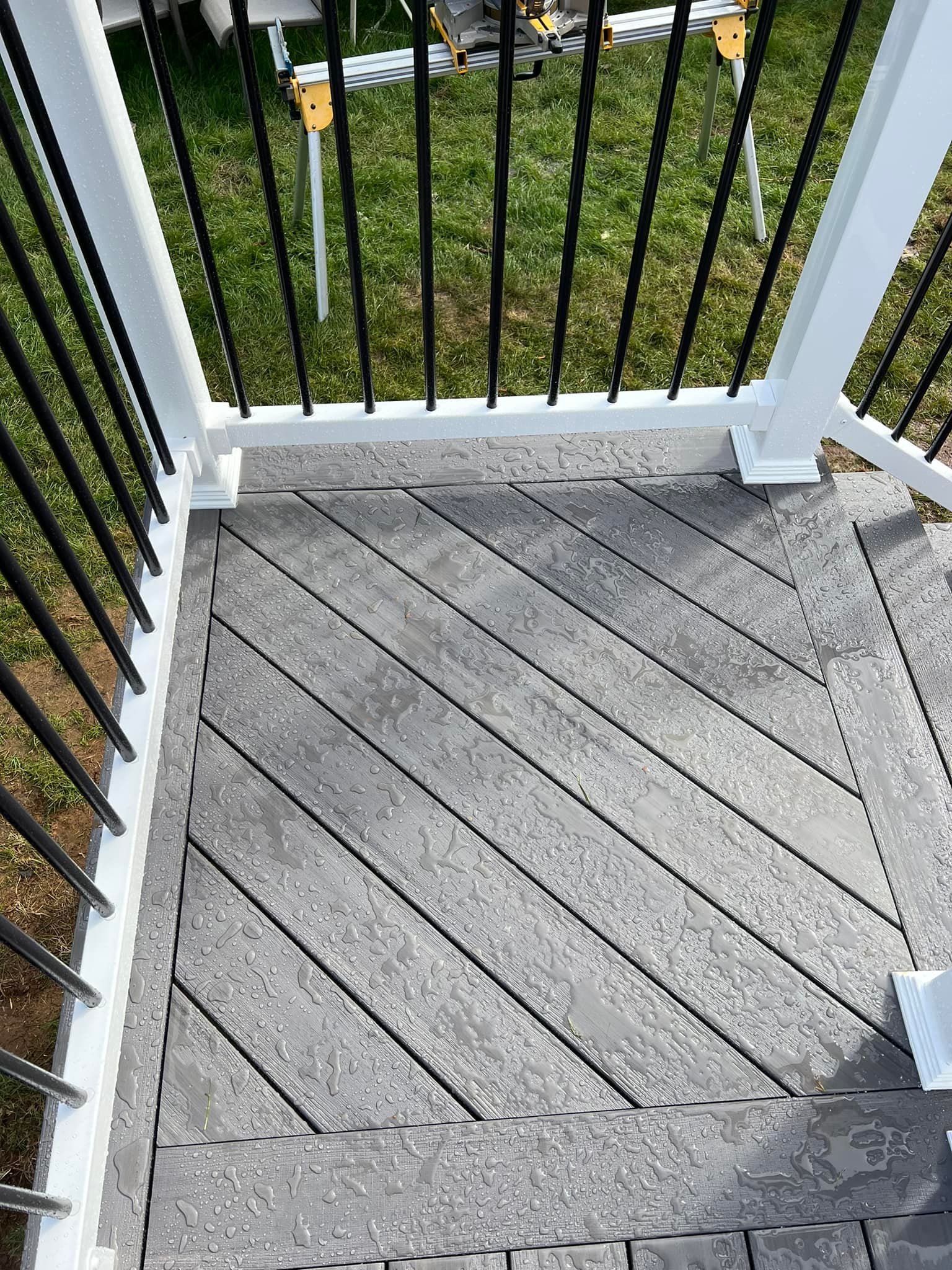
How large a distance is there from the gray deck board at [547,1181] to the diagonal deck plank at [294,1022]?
0.12ft

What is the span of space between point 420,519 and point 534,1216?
3.84ft

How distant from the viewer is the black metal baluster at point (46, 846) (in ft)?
3.06

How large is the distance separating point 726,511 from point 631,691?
0.46 meters

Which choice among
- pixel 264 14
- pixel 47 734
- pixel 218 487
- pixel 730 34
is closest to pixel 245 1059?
pixel 47 734

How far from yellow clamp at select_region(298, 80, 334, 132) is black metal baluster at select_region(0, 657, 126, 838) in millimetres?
1929

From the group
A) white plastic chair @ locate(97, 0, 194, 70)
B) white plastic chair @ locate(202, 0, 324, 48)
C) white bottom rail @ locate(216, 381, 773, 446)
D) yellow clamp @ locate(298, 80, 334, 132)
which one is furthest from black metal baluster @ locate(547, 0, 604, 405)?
white plastic chair @ locate(97, 0, 194, 70)

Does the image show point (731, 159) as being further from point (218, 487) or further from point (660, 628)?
point (218, 487)

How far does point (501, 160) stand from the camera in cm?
147

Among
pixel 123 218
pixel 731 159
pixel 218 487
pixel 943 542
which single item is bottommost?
pixel 218 487

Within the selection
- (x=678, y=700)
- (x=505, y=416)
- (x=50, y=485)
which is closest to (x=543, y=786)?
(x=678, y=700)

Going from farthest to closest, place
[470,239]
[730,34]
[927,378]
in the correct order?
[470,239] < [730,34] < [927,378]

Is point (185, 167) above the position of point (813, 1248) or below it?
above

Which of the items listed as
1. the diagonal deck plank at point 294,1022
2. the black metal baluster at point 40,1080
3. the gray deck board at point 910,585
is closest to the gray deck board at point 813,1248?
the diagonal deck plank at point 294,1022

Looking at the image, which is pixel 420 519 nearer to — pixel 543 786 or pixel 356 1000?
pixel 543 786
